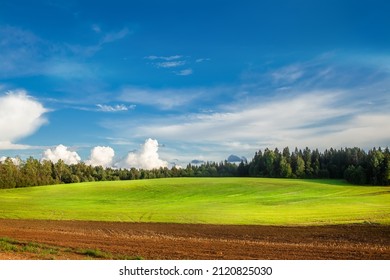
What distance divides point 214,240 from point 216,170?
128ft

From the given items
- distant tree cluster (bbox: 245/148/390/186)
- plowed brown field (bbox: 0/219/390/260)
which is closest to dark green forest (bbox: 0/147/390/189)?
distant tree cluster (bbox: 245/148/390/186)

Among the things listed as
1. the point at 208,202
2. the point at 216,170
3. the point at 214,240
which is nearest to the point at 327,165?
the point at 216,170

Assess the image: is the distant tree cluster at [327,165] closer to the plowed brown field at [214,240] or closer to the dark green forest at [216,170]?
the dark green forest at [216,170]

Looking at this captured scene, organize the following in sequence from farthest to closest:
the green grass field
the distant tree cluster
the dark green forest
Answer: the dark green forest < the distant tree cluster < the green grass field

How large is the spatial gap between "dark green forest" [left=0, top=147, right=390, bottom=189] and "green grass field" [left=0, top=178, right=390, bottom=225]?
8.01ft

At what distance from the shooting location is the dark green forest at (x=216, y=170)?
5694 cm

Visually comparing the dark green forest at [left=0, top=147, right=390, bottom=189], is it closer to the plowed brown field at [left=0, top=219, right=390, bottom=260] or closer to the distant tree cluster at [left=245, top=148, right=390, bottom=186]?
the distant tree cluster at [left=245, top=148, right=390, bottom=186]

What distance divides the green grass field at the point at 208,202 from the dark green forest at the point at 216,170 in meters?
2.44

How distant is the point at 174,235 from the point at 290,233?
25.2 ft

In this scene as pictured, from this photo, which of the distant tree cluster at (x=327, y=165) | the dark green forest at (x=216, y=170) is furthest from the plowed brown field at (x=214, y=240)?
the dark green forest at (x=216, y=170)

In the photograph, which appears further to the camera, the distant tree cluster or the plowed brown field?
the distant tree cluster

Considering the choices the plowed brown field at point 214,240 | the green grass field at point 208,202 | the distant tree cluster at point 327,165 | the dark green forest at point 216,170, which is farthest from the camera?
the dark green forest at point 216,170

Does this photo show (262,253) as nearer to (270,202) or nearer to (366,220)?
(366,220)

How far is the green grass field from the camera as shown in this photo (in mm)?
33781
